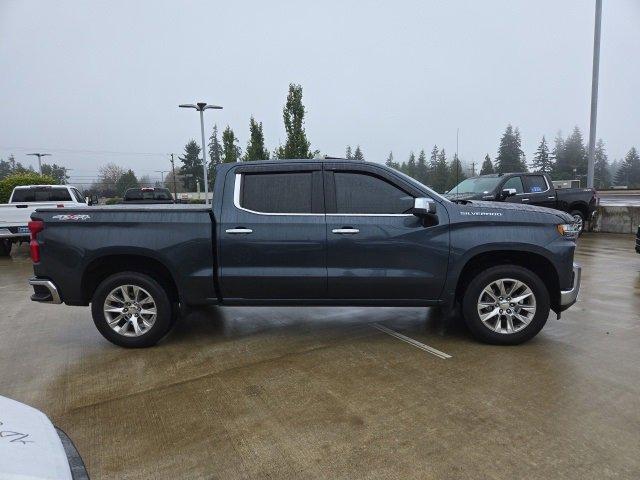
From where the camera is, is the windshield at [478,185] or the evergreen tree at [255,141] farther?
the evergreen tree at [255,141]

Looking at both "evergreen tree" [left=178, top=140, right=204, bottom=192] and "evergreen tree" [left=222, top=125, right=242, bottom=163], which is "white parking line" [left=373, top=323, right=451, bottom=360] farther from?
"evergreen tree" [left=178, top=140, right=204, bottom=192]

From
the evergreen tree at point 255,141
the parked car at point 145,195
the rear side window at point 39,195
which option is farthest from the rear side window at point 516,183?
the evergreen tree at point 255,141

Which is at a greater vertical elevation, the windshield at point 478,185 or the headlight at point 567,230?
the windshield at point 478,185

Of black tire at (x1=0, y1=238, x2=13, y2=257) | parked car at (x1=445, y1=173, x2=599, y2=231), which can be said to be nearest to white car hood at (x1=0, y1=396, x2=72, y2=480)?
parked car at (x1=445, y1=173, x2=599, y2=231)

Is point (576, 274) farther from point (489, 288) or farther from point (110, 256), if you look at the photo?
point (110, 256)

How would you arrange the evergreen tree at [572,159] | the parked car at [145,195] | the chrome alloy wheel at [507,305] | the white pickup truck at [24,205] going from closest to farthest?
the chrome alloy wheel at [507,305]
the white pickup truck at [24,205]
the parked car at [145,195]
the evergreen tree at [572,159]

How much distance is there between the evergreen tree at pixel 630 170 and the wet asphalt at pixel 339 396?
9258 centimetres

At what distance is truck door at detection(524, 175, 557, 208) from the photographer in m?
12.2

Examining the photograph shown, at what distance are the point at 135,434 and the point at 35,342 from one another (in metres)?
2.71

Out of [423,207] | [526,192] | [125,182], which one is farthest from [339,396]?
[125,182]

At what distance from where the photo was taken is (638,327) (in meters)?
5.07

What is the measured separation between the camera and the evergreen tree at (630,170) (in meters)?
81.3

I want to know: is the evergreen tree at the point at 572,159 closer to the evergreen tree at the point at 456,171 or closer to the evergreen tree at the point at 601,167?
the evergreen tree at the point at 601,167

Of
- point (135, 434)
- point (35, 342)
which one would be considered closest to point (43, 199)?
point (35, 342)
